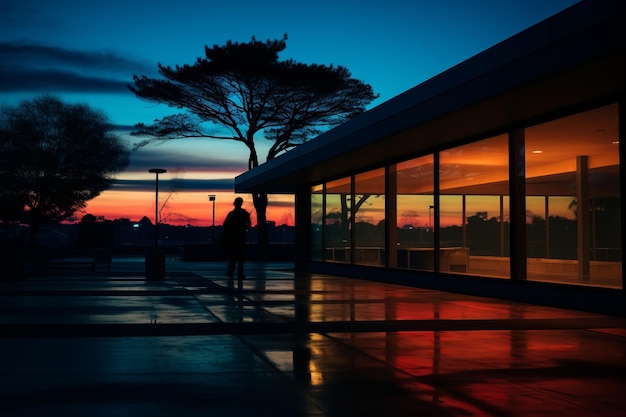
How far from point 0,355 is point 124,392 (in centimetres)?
215

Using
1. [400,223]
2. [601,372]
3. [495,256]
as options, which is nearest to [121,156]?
[400,223]

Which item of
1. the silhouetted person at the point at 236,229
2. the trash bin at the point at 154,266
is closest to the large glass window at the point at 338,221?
the silhouetted person at the point at 236,229

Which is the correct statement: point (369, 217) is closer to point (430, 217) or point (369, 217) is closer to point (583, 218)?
point (430, 217)

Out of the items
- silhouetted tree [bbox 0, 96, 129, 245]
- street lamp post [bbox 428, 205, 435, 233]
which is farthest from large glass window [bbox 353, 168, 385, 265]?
silhouetted tree [bbox 0, 96, 129, 245]

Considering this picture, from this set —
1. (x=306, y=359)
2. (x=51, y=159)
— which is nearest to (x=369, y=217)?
(x=306, y=359)

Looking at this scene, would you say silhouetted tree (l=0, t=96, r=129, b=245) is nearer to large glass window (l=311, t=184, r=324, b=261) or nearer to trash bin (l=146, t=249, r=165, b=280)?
large glass window (l=311, t=184, r=324, b=261)

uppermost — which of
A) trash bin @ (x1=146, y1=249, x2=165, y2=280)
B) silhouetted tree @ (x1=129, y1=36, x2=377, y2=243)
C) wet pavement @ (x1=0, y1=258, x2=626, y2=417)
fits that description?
silhouetted tree @ (x1=129, y1=36, x2=377, y2=243)

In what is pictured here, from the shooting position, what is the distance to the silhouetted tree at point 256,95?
39719mm

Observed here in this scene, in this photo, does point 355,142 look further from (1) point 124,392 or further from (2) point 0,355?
(1) point 124,392

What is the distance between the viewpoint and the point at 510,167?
15.1 metres

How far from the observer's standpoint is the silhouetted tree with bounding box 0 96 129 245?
49.8m

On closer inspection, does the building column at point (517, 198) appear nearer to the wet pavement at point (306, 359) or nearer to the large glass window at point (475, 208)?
the large glass window at point (475, 208)

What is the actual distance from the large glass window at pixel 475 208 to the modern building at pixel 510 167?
0.03 meters

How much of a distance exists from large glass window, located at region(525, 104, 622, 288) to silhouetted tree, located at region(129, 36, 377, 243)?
2607cm
